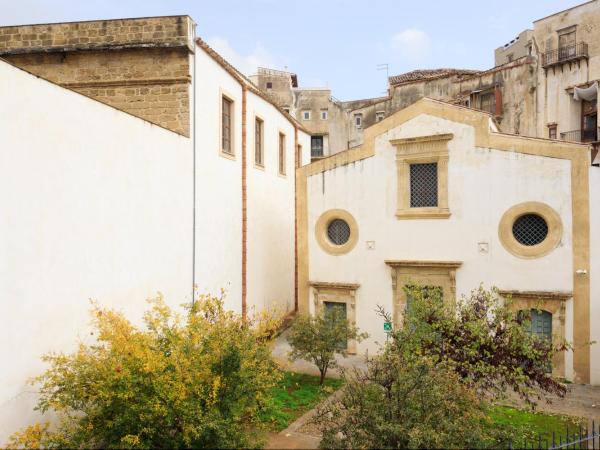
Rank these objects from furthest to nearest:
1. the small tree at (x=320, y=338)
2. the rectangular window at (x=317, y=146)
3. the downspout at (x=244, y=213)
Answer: the rectangular window at (x=317, y=146) < the downspout at (x=244, y=213) < the small tree at (x=320, y=338)

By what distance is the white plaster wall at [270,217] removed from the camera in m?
16.8

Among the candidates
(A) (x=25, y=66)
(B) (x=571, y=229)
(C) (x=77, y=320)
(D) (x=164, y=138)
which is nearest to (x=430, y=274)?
(B) (x=571, y=229)

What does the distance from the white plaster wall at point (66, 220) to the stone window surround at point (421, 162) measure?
22.2ft

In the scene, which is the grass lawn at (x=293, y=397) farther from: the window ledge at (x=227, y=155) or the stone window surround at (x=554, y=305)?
the window ledge at (x=227, y=155)

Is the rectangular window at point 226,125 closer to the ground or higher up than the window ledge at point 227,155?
higher up

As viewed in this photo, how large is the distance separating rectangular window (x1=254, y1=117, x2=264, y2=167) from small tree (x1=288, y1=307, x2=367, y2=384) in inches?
277

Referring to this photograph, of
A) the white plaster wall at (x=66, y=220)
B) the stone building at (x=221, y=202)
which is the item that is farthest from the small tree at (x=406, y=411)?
the stone building at (x=221, y=202)

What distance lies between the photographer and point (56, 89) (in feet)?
27.1

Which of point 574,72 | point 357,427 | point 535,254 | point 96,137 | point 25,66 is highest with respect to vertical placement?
point 574,72

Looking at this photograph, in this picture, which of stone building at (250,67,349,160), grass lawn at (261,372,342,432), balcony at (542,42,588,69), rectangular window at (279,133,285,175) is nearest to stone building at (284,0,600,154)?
balcony at (542,42,588,69)

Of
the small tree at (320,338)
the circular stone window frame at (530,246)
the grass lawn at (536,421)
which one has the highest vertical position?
the circular stone window frame at (530,246)

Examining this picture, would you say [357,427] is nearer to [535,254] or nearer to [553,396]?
[553,396]

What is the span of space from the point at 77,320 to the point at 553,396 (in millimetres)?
10871

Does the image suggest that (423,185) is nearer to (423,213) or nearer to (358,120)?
(423,213)
